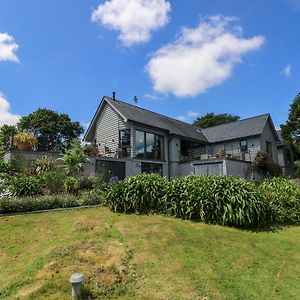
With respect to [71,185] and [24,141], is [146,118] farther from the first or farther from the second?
[71,185]

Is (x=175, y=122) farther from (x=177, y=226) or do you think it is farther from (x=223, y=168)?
(x=177, y=226)

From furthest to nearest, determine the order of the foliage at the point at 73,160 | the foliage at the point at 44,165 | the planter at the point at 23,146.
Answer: the planter at the point at 23,146 → the foliage at the point at 44,165 → the foliage at the point at 73,160

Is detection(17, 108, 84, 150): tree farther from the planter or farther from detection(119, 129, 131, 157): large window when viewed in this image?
the planter

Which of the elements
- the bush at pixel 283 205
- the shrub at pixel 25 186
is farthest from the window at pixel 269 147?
the shrub at pixel 25 186

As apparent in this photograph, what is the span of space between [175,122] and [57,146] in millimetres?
12793

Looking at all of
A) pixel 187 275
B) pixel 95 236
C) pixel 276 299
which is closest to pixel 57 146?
pixel 95 236

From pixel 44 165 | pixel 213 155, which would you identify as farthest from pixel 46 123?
pixel 44 165

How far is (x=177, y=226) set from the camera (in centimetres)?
923

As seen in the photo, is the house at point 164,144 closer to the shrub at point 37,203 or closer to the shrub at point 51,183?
the shrub at point 51,183

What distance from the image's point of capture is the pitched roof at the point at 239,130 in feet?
87.3

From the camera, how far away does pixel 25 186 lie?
43.3 ft

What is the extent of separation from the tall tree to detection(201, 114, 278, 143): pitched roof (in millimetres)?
2241

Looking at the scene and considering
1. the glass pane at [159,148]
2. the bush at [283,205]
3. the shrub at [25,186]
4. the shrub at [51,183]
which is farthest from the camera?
the glass pane at [159,148]

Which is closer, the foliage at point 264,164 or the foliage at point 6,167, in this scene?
the foliage at point 6,167
